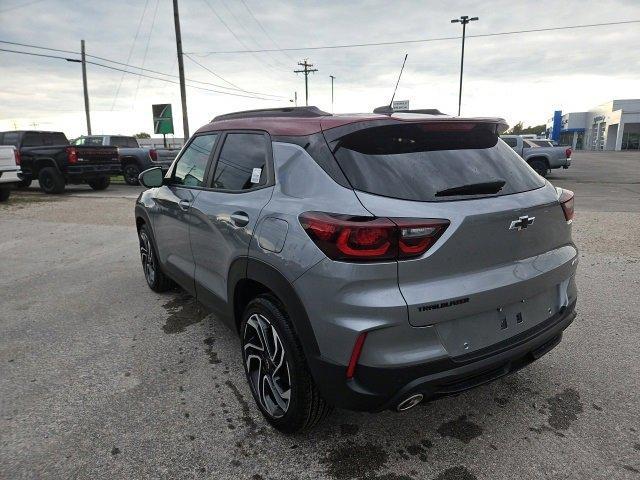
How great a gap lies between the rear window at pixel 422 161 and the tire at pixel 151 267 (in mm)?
3029

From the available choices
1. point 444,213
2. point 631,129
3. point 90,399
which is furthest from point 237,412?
point 631,129

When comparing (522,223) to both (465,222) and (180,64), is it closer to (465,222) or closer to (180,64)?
(465,222)

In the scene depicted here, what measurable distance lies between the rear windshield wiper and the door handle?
107cm

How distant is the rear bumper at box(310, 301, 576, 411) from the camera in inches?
78.5

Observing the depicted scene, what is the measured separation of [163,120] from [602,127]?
64.2 meters

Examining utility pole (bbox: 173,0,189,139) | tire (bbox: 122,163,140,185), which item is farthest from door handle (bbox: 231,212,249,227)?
utility pole (bbox: 173,0,189,139)

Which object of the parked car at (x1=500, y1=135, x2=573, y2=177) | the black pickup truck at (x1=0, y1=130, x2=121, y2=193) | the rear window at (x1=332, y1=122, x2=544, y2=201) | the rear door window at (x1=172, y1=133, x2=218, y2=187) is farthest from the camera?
the parked car at (x1=500, y1=135, x2=573, y2=177)

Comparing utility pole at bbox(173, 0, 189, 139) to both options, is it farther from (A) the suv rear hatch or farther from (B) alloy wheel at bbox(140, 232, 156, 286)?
(A) the suv rear hatch

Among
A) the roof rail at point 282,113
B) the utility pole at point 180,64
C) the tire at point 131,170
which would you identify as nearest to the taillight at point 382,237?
the roof rail at point 282,113

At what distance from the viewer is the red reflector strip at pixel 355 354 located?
6.46ft

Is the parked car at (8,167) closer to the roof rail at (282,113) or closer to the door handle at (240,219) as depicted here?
the roof rail at (282,113)

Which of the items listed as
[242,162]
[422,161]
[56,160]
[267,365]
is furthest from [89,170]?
[422,161]

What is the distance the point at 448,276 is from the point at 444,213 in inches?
10.8

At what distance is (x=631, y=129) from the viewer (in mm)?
58875
